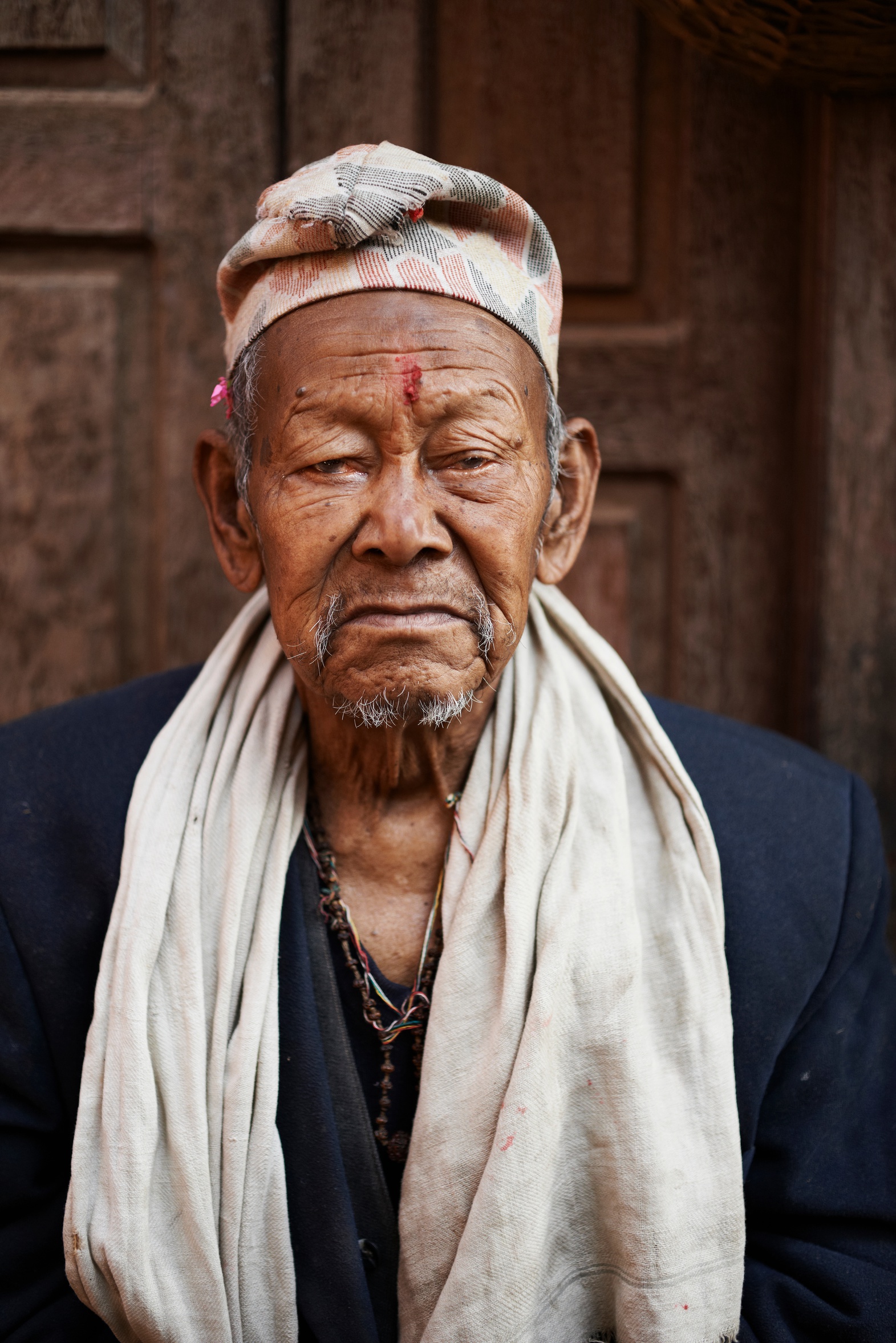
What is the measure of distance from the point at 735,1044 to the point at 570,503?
87 centimetres

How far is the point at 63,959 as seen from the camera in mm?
1560

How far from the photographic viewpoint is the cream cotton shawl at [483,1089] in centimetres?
139

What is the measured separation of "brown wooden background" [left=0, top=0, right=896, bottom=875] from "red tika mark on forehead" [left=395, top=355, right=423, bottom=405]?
0.81 meters

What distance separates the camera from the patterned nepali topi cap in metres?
1.43

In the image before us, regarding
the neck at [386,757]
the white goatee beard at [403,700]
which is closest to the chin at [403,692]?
the white goatee beard at [403,700]

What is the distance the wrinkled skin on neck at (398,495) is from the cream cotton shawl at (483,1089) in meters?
0.27

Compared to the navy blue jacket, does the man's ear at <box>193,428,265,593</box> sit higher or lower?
higher

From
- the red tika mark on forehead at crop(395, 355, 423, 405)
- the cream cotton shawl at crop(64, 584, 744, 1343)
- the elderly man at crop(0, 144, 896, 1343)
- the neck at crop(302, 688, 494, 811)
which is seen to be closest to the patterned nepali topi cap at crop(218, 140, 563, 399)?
the elderly man at crop(0, 144, 896, 1343)

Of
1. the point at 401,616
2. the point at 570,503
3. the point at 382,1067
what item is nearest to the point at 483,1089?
the point at 382,1067

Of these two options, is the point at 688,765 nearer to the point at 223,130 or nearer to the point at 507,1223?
the point at 507,1223

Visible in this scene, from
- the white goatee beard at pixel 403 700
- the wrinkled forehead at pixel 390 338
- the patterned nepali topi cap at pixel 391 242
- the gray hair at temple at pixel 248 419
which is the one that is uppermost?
the patterned nepali topi cap at pixel 391 242

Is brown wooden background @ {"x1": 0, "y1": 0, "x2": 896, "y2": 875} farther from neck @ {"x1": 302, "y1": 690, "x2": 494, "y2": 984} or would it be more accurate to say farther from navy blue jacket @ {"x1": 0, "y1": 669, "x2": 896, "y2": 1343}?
neck @ {"x1": 302, "y1": 690, "x2": 494, "y2": 984}

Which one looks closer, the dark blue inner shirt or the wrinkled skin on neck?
A: the wrinkled skin on neck

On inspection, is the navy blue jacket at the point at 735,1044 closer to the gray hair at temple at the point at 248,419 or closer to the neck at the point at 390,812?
the neck at the point at 390,812
